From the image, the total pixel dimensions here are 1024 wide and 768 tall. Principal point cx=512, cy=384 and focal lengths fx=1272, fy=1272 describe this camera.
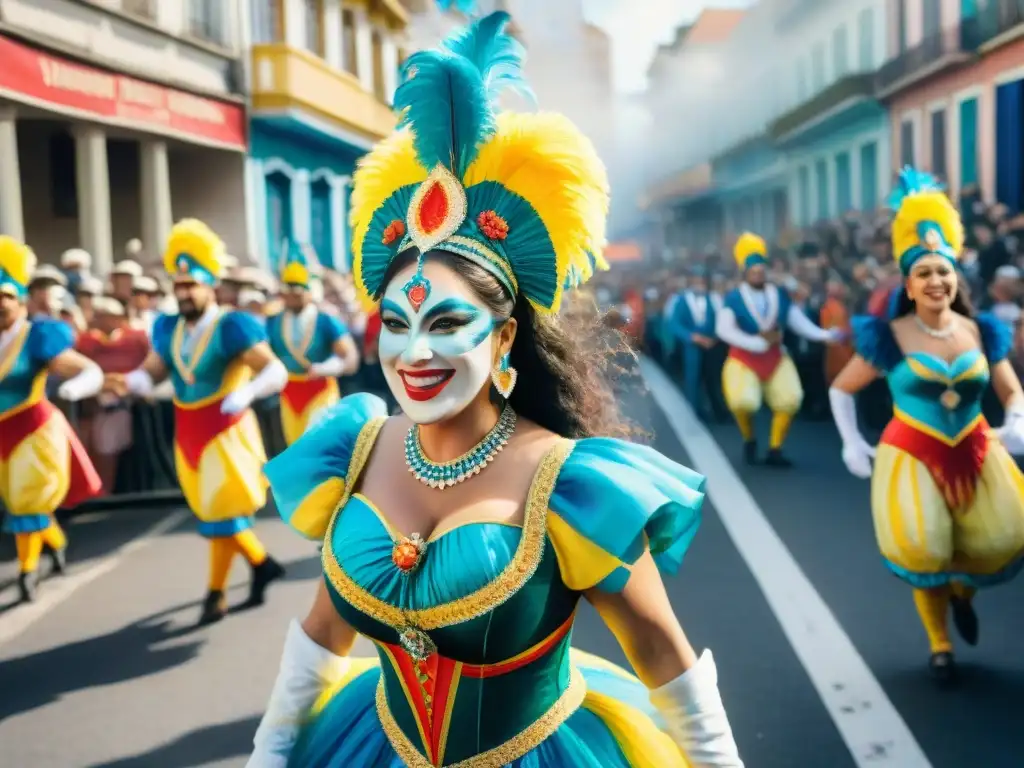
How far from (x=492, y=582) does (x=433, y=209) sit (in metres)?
0.76

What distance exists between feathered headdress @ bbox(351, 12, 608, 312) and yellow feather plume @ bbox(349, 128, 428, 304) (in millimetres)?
49

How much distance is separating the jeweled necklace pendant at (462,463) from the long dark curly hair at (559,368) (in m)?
0.13

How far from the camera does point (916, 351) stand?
17.6 ft

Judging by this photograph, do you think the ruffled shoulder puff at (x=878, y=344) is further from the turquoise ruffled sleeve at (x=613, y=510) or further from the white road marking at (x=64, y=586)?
the white road marking at (x=64, y=586)

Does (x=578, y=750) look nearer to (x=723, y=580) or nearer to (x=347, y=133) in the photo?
(x=723, y=580)

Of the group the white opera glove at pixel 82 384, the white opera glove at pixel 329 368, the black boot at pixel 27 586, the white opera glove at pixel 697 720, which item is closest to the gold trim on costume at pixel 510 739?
the white opera glove at pixel 697 720

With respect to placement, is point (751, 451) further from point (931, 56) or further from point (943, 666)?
point (931, 56)

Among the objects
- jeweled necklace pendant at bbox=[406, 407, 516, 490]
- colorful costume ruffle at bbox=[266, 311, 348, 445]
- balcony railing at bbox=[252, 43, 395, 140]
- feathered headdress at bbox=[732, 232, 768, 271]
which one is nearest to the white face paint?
jeweled necklace pendant at bbox=[406, 407, 516, 490]

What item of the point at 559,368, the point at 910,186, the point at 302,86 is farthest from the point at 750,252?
the point at 302,86

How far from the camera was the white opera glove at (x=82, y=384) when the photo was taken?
6.71 meters

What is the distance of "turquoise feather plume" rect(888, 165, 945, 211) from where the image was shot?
18.8ft

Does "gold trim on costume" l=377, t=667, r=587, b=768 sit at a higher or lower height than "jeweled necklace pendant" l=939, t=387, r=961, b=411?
lower

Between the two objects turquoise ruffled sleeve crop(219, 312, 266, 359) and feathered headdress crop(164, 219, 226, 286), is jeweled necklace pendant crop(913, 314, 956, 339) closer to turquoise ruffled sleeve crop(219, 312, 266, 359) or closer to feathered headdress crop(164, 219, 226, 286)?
turquoise ruffled sleeve crop(219, 312, 266, 359)

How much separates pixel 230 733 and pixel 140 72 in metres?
13.2
